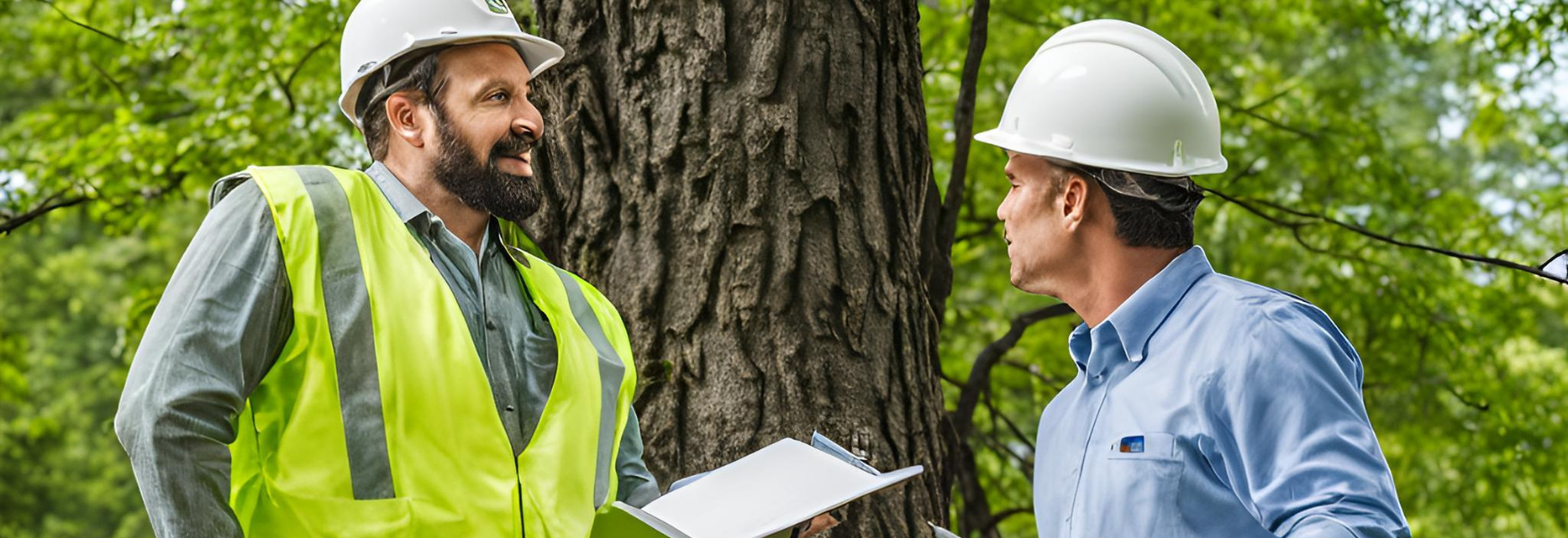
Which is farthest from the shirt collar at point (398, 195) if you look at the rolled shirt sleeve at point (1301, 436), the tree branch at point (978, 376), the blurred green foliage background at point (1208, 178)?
the tree branch at point (978, 376)

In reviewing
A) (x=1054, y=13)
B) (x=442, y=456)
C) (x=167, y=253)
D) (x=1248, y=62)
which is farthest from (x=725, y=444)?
(x=167, y=253)

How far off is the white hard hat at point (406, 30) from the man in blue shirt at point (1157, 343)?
0.96 m

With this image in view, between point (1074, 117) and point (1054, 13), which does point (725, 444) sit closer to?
point (1074, 117)

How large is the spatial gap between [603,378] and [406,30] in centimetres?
75

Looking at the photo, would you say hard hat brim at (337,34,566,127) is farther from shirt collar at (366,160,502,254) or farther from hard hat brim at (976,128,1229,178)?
hard hat brim at (976,128,1229,178)

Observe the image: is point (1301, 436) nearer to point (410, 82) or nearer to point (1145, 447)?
point (1145, 447)

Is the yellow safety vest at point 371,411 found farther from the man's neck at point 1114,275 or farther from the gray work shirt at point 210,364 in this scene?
the man's neck at point 1114,275

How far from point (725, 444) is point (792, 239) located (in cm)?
49

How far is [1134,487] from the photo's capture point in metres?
2.04

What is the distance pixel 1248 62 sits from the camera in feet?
33.8

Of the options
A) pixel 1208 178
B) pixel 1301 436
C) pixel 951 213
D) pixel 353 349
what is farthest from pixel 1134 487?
pixel 1208 178

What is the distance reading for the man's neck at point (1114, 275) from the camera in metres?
2.32

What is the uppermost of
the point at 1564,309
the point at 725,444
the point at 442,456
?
the point at 442,456

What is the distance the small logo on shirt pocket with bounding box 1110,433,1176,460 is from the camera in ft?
6.55
